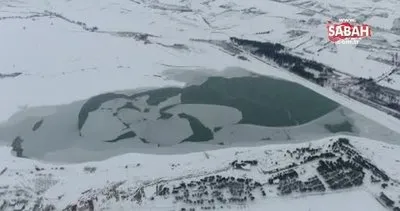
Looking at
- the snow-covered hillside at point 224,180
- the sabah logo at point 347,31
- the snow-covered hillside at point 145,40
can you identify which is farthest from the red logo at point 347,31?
the snow-covered hillside at point 224,180

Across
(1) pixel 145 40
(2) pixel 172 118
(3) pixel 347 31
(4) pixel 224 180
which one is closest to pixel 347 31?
(3) pixel 347 31

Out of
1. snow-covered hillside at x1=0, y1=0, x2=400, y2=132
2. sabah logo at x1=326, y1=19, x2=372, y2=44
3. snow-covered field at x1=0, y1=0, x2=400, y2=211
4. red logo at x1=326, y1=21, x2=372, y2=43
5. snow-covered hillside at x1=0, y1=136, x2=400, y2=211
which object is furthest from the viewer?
red logo at x1=326, y1=21, x2=372, y2=43

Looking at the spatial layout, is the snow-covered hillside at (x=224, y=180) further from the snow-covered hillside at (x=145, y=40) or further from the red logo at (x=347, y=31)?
the red logo at (x=347, y=31)

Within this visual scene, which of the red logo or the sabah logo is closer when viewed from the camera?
the sabah logo

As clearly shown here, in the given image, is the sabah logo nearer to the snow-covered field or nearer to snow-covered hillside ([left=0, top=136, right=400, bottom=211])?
the snow-covered field

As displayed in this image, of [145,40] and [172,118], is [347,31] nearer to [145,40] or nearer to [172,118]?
[145,40]

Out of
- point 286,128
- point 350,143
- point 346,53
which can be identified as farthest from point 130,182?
point 346,53

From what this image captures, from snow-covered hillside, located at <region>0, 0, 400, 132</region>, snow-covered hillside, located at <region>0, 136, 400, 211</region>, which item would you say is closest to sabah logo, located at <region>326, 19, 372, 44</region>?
snow-covered hillside, located at <region>0, 0, 400, 132</region>

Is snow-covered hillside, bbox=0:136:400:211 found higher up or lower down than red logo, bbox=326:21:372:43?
lower down
